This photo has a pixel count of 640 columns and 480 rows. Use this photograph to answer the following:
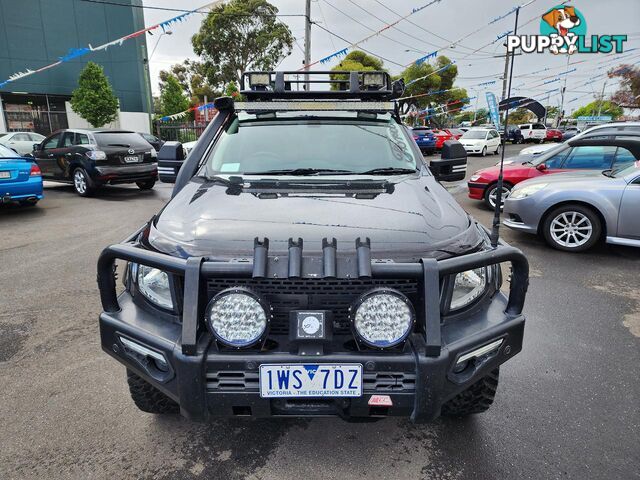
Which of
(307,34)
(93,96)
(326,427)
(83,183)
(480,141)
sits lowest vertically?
(326,427)

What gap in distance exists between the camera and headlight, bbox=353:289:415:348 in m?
1.78

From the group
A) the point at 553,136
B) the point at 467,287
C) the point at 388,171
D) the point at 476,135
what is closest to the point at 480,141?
the point at 476,135

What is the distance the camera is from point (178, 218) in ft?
7.49

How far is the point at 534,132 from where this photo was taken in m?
36.7

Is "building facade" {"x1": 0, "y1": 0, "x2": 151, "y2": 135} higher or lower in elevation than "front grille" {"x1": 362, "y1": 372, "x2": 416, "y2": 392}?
higher

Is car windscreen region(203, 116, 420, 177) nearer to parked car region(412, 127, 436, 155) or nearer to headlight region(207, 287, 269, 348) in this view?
headlight region(207, 287, 269, 348)

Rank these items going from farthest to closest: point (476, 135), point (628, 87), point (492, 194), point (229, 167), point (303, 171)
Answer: point (628, 87) < point (476, 135) < point (492, 194) < point (229, 167) < point (303, 171)

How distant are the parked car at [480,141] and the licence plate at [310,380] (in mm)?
21393

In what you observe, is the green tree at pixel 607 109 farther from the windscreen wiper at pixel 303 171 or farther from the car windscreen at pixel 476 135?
the windscreen wiper at pixel 303 171

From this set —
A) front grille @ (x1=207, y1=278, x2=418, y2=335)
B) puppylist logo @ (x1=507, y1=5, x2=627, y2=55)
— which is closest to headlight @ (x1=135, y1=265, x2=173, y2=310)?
front grille @ (x1=207, y1=278, x2=418, y2=335)

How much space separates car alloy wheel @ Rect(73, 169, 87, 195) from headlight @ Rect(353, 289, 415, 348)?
10.2 metres

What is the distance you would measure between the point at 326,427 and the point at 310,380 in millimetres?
856

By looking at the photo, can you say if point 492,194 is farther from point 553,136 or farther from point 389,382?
point 553,136

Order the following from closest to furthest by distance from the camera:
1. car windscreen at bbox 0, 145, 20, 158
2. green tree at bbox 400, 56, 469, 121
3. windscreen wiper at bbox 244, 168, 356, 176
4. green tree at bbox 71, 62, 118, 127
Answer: windscreen wiper at bbox 244, 168, 356, 176 < car windscreen at bbox 0, 145, 20, 158 < green tree at bbox 71, 62, 118, 127 < green tree at bbox 400, 56, 469, 121
